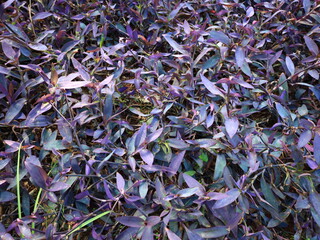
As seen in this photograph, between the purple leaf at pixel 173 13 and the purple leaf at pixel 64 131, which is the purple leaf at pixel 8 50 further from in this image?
the purple leaf at pixel 173 13

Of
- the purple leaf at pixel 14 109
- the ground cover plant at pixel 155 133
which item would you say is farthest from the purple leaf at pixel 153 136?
the purple leaf at pixel 14 109

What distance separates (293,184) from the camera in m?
1.03

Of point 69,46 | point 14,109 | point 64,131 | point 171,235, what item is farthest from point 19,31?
point 171,235

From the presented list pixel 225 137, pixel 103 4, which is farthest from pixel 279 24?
pixel 103 4

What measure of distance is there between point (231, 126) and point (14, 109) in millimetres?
810

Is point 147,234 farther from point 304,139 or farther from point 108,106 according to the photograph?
point 304,139

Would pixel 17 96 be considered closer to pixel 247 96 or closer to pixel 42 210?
pixel 42 210

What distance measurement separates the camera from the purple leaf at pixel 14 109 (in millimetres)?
1104

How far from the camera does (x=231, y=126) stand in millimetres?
985

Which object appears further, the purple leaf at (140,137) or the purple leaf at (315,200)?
the purple leaf at (140,137)

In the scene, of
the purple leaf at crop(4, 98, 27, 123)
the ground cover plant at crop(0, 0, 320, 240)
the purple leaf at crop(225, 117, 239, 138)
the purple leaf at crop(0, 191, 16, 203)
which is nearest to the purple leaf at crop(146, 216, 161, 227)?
the ground cover plant at crop(0, 0, 320, 240)

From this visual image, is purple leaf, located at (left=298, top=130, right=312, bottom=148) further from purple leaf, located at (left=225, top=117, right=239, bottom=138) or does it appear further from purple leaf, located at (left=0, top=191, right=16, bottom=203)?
purple leaf, located at (left=0, top=191, right=16, bottom=203)

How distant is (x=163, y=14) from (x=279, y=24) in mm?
597

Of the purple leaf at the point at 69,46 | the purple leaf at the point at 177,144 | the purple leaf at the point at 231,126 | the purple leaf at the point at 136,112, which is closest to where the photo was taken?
the purple leaf at the point at 231,126
